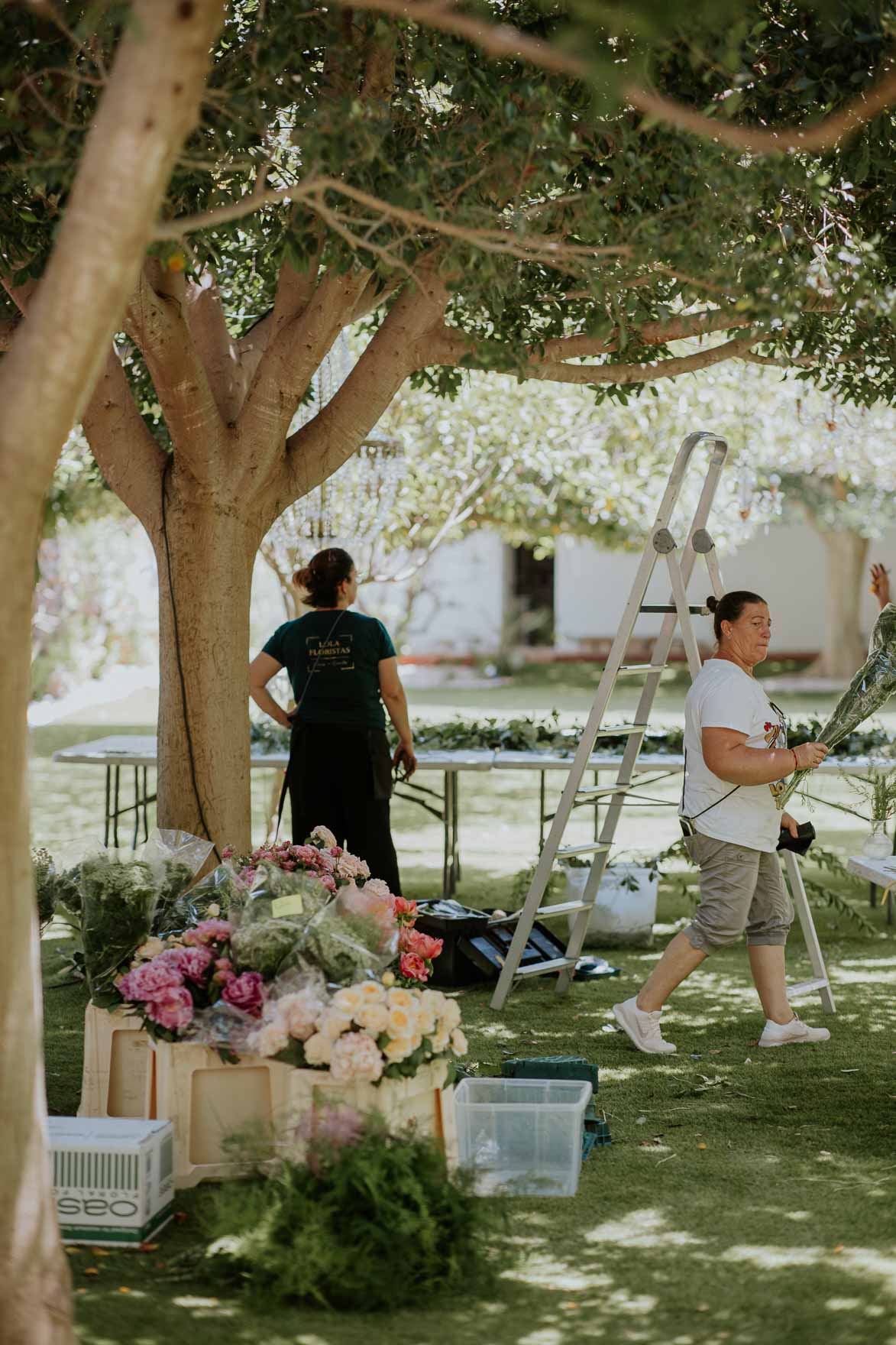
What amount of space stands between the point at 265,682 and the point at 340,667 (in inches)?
18.4

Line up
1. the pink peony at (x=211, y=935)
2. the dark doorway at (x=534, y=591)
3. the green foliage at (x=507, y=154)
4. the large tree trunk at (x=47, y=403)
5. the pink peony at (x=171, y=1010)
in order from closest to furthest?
1. the large tree trunk at (x=47, y=403)
2. the green foliage at (x=507, y=154)
3. the pink peony at (x=171, y=1010)
4. the pink peony at (x=211, y=935)
5. the dark doorway at (x=534, y=591)

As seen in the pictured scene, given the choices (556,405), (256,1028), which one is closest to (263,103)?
(256,1028)

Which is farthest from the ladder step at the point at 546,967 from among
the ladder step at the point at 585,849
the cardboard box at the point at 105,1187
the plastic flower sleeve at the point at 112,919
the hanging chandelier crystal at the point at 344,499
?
the hanging chandelier crystal at the point at 344,499

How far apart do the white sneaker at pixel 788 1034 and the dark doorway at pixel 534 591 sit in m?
22.5

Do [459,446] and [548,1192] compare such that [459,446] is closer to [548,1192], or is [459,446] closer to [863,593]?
[548,1192]

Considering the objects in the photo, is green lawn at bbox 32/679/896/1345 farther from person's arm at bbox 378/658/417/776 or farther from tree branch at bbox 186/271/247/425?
tree branch at bbox 186/271/247/425

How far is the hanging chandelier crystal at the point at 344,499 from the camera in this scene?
898 cm

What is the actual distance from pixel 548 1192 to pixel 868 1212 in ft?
2.81

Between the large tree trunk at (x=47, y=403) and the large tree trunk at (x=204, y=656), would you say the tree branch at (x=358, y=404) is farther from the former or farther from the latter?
the large tree trunk at (x=47, y=403)

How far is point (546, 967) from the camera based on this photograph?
652 centimetres

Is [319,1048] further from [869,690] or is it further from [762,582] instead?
[762,582]

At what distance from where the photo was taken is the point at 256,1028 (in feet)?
13.6

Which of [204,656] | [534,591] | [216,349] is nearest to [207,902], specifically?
[204,656]

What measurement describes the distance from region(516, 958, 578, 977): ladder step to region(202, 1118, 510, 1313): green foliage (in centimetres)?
285
